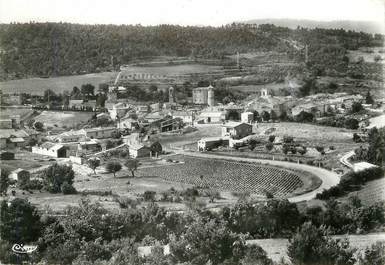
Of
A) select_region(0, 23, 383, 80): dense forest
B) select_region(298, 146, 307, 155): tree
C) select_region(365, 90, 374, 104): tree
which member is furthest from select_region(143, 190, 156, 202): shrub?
select_region(365, 90, 374, 104): tree

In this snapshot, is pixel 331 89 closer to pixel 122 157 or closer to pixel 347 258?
pixel 122 157

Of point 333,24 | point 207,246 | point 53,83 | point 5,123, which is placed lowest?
point 207,246

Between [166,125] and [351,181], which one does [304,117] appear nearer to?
[166,125]

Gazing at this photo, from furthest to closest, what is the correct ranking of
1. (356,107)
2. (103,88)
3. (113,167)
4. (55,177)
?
1. (103,88)
2. (356,107)
3. (113,167)
4. (55,177)

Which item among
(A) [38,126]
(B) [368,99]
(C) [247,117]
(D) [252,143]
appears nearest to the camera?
(A) [38,126]

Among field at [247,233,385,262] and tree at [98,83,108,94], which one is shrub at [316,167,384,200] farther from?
tree at [98,83,108,94]

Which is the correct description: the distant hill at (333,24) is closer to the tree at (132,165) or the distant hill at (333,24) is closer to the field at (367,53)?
the field at (367,53)

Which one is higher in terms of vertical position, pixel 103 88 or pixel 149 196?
pixel 103 88

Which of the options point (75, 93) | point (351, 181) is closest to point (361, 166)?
point (351, 181)
